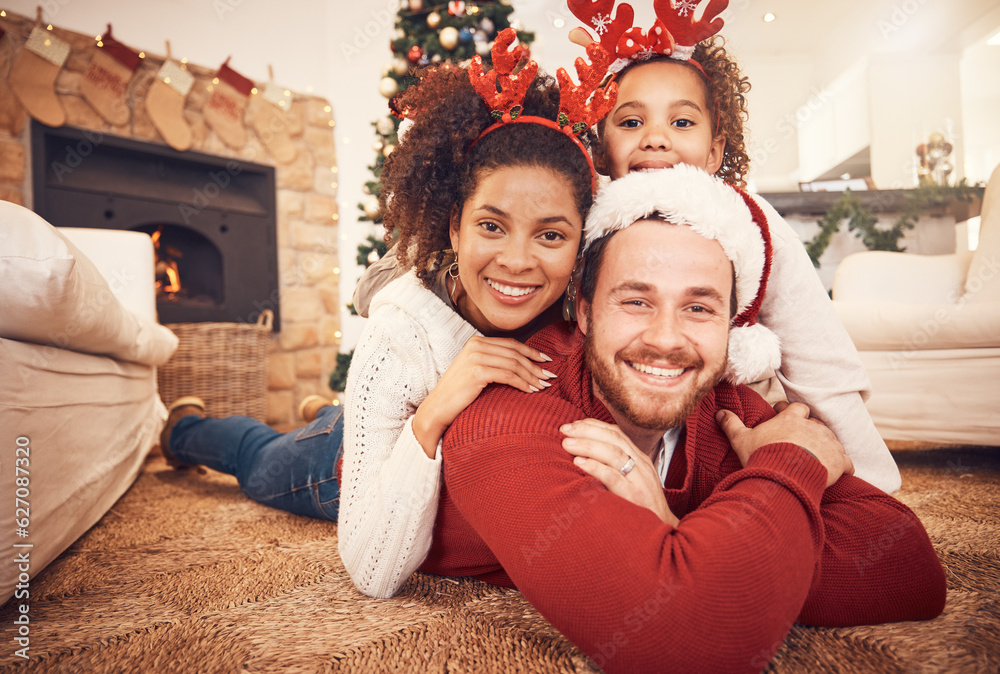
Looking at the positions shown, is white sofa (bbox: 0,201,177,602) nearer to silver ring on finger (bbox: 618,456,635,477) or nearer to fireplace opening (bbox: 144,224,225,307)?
silver ring on finger (bbox: 618,456,635,477)

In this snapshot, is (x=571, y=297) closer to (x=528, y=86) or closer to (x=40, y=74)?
(x=528, y=86)

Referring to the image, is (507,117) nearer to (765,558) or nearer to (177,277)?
(765,558)

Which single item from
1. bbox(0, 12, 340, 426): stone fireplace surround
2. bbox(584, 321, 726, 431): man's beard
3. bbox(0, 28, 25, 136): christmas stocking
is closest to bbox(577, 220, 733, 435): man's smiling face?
bbox(584, 321, 726, 431): man's beard

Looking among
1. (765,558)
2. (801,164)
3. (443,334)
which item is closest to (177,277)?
(443,334)

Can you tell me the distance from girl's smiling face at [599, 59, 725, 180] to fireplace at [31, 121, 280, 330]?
3448 millimetres

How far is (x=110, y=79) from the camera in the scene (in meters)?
3.58

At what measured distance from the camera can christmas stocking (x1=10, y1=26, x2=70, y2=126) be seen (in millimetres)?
3275

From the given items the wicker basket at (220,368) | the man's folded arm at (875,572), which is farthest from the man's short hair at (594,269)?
the wicker basket at (220,368)

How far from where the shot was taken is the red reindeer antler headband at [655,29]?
4.78 feet

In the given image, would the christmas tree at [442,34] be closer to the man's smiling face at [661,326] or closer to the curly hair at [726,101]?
the curly hair at [726,101]

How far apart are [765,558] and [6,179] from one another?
13.9 ft

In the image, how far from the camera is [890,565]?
959mm

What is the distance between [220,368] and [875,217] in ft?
14.7

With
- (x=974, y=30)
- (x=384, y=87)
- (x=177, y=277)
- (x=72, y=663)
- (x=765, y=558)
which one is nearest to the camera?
(x=765, y=558)
